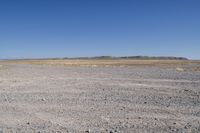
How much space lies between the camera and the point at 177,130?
7.24 meters

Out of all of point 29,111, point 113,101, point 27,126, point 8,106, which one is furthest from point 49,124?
point 113,101

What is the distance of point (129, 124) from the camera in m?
7.86

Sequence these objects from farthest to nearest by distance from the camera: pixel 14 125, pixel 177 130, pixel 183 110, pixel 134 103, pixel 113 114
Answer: pixel 134 103 < pixel 183 110 < pixel 113 114 < pixel 14 125 < pixel 177 130

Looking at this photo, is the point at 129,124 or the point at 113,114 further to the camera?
the point at 113,114

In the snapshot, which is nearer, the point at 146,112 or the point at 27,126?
the point at 27,126

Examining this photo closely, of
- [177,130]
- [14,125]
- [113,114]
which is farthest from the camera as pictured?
[113,114]

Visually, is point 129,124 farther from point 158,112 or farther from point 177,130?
point 158,112

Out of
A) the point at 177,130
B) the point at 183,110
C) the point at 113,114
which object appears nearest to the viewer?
the point at 177,130

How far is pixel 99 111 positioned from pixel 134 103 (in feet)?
7.00

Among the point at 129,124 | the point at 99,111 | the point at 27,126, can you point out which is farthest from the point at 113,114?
the point at 27,126

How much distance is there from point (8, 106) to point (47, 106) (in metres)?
1.43

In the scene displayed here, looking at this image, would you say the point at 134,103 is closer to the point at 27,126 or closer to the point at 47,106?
the point at 47,106

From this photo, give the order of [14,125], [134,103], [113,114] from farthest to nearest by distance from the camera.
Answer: [134,103]
[113,114]
[14,125]

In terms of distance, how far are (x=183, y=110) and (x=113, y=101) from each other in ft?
9.69
